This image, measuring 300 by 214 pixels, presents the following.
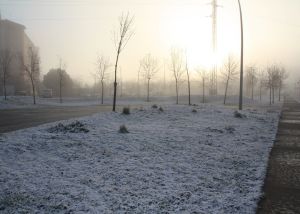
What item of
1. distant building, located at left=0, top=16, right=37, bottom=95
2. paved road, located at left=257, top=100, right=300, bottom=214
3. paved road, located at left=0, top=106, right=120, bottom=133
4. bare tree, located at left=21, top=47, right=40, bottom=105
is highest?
distant building, located at left=0, top=16, right=37, bottom=95

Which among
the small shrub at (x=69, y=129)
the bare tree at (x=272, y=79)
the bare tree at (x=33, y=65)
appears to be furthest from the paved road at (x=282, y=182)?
the bare tree at (x=272, y=79)

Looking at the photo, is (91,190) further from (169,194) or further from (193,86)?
(193,86)

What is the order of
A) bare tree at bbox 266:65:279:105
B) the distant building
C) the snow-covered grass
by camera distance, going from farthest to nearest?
the distant building, bare tree at bbox 266:65:279:105, the snow-covered grass

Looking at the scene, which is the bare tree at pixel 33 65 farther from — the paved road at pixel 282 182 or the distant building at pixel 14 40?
the paved road at pixel 282 182

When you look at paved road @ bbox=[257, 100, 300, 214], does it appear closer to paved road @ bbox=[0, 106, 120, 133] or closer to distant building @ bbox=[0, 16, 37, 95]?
paved road @ bbox=[0, 106, 120, 133]

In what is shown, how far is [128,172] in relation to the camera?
7.76 metres

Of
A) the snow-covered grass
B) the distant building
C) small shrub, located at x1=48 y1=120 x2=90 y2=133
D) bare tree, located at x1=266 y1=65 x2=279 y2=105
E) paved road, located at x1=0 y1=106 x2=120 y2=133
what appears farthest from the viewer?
the distant building

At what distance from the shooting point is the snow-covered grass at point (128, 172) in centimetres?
602

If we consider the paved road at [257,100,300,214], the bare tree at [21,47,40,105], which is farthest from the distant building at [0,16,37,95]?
the paved road at [257,100,300,214]

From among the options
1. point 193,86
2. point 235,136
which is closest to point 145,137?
point 235,136

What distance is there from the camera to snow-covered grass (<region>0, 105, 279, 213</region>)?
6.02m

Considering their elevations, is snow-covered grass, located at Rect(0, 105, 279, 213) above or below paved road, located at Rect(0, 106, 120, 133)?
below

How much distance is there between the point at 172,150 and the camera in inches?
403

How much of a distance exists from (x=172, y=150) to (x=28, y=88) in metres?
77.1
